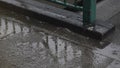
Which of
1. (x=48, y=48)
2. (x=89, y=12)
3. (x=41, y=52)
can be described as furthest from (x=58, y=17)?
(x=41, y=52)

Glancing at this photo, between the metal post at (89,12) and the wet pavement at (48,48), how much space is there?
0.70 feet

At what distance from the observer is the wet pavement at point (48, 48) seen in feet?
11.1

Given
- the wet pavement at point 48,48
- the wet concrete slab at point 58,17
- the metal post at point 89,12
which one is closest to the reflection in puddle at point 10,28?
the wet pavement at point 48,48

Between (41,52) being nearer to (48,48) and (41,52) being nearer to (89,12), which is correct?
(48,48)

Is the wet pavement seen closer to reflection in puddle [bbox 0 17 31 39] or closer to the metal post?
reflection in puddle [bbox 0 17 31 39]

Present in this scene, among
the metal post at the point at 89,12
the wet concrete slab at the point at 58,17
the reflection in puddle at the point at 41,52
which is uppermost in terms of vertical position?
the metal post at the point at 89,12

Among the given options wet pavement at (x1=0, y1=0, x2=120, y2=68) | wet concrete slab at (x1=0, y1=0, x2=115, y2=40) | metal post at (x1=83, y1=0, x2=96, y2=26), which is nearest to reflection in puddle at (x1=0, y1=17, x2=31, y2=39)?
wet pavement at (x1=0, y1=0, x2=120, y2=68)

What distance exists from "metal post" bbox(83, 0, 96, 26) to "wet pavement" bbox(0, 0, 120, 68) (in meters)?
0.21

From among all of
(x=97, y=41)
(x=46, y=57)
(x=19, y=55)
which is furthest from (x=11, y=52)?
(x=97, y=41)

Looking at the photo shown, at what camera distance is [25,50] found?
3.60m

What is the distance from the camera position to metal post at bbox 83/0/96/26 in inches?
151

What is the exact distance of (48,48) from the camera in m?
3.64

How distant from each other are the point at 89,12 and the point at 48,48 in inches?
27.6

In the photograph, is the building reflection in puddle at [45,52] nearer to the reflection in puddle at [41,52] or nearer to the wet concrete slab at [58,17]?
the reflection in puddle at [41,52]
